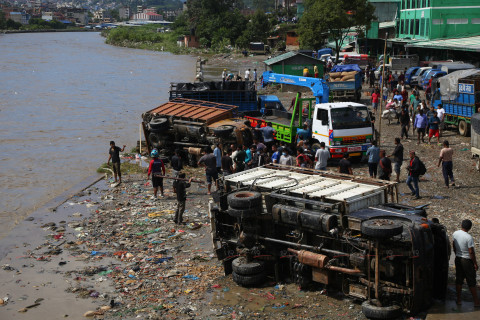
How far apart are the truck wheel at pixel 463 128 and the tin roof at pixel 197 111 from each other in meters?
8.82

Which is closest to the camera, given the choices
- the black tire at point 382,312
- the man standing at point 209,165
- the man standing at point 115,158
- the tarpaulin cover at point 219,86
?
the black tire at point 382,312

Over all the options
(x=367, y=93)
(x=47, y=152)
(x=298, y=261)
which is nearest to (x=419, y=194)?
(x=298, y=261)

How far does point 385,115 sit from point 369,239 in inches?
751

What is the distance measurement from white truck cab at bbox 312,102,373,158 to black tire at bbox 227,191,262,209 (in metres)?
Result: 8.73

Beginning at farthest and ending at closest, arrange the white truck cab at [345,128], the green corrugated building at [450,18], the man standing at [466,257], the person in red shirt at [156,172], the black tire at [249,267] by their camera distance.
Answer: the green corrugated building at [450,18] → the white truck cab at [345,128] → the person in red shirt at [156,172] → the black tire at [249,267] → the man standing at [466,257]

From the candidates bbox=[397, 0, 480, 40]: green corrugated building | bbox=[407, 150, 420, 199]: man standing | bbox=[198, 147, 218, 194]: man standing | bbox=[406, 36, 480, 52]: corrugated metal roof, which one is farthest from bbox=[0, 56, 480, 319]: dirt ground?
bbox=[397, 0, 480, 40]: green corrugated building

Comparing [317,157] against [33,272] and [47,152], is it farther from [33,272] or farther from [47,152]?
[47,152]

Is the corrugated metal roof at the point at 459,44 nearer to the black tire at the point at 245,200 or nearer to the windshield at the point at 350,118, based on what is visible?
the windshield at the point at 350,118

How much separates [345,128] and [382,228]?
412 inches

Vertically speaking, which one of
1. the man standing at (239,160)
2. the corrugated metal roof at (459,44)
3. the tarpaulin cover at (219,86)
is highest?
the corrugated metal roof at (459,44)

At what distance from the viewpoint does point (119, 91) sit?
4722 cm

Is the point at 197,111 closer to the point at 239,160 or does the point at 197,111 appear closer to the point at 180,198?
the point at 239,160

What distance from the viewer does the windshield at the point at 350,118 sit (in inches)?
728

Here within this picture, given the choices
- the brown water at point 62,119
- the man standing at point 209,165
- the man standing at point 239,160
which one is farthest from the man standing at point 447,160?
the brown water at point 62,119
